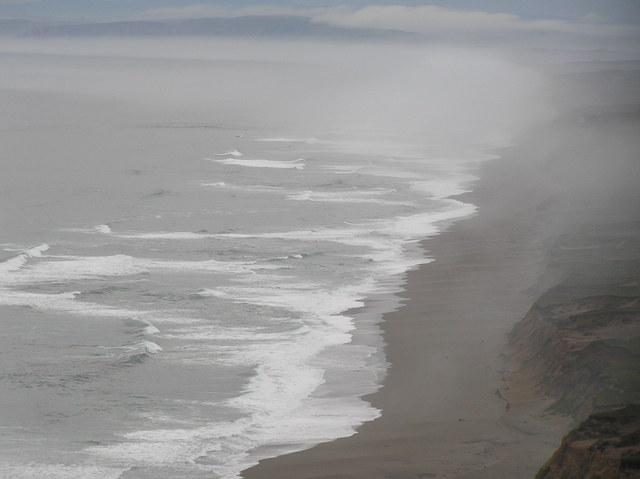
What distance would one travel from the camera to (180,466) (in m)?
14.1

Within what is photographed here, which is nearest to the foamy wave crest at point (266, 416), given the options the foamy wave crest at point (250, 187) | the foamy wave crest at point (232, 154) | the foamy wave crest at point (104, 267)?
the foamy wave crest at point (104, 267)

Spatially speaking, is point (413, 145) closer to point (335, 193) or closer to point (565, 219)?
point (335, 193)

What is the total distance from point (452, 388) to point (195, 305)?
8372 millimetres

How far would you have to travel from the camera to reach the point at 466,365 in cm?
1808

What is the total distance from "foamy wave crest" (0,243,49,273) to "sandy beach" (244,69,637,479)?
34.6 ft

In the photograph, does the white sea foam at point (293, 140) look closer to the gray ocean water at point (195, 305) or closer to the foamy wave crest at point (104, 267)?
the gray ocean water at point (195, 305)

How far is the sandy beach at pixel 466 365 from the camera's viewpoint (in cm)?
1360

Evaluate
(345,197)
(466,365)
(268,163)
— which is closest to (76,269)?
(466,365)

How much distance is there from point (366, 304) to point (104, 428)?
933 centimetres

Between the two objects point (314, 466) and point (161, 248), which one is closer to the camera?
point (314, 466)

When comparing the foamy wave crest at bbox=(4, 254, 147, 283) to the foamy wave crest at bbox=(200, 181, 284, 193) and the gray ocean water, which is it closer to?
the gray ocean water

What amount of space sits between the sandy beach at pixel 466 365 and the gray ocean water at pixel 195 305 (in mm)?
633

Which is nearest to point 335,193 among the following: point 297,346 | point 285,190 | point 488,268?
point 285,190

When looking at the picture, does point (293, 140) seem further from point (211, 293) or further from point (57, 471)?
point (57, 471)
